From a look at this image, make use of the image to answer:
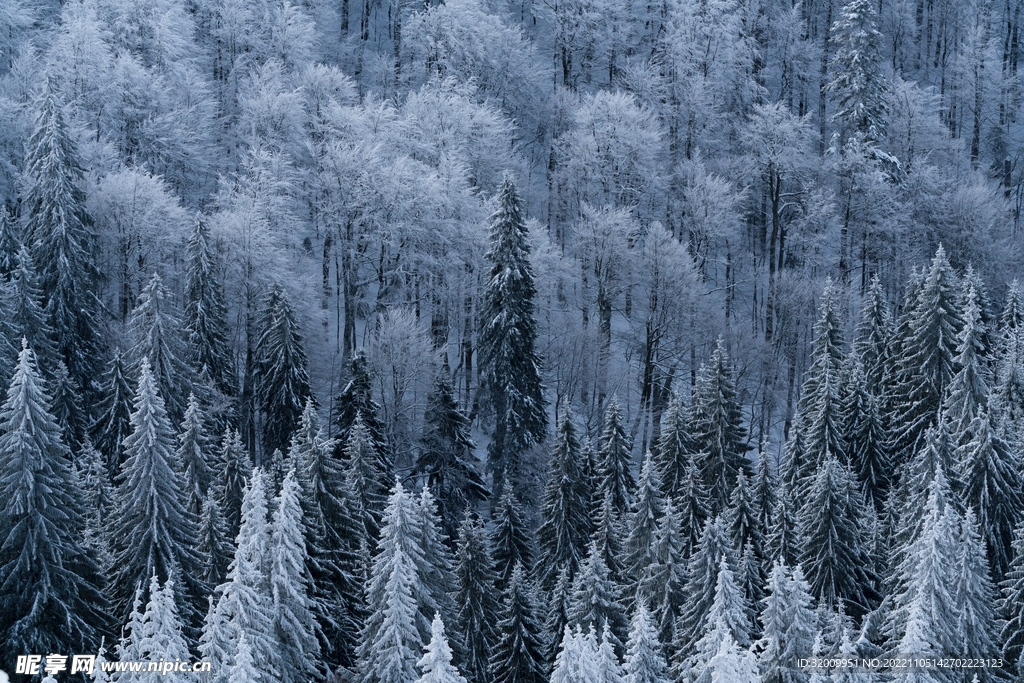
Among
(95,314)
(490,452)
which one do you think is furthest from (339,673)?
(95,314)

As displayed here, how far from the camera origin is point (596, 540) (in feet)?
147

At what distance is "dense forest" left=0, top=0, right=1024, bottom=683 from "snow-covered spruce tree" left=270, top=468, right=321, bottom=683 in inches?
5.6

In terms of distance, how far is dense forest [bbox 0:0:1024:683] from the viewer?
119 ft

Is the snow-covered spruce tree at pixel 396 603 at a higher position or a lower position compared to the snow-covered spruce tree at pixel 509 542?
higher

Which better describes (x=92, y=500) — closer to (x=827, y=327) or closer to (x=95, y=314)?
(x=95, y=314)

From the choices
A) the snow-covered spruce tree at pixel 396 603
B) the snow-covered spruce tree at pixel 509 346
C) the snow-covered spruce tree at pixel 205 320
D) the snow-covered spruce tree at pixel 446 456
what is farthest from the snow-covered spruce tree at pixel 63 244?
the snow-covered spruce tree at pixel 396 603

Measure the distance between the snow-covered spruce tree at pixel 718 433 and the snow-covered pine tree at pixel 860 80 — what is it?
33459 mm

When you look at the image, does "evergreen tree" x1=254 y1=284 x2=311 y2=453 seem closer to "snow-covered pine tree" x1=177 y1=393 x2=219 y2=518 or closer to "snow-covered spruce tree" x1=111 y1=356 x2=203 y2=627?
"snow-covered pine tree" x1=177 y1=393 x2=219 y2=518

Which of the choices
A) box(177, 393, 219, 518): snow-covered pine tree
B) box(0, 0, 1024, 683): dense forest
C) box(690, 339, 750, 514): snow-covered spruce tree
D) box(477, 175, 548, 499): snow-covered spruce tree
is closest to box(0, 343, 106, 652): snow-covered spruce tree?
box(0, 0, 1024, 683): dense forest

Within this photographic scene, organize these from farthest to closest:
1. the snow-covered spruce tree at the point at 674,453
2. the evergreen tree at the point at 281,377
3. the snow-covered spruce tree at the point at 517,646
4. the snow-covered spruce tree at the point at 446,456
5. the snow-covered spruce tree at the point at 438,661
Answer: the evergreen tree at the point at 281,377, the snow-covered spruce tree at the point at 446,456, the snow-covered spruce tree at the point at 674,453, the snow-covered spruce tree at the point at 517,646, the snow-covered spruce tree at the point at 438,661

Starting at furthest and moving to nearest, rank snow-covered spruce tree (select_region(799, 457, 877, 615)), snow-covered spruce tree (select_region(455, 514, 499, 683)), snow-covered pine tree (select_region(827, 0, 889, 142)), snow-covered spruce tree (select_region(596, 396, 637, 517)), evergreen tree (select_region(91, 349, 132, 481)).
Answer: snow-covered pine tree (select_region(827, 0, 889, 142)) < evergreen tree (select_region(91, 349, 132, 481)) < snow-covered spruce tree (select_region(596, 396, 637, 517)) < snow-covered spruce tree (select_region(799, 457, 877, 615)) < snow-covered spruce tree (select_region(455, 514, 499, 683))

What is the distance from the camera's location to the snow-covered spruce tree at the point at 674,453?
51.6 metres

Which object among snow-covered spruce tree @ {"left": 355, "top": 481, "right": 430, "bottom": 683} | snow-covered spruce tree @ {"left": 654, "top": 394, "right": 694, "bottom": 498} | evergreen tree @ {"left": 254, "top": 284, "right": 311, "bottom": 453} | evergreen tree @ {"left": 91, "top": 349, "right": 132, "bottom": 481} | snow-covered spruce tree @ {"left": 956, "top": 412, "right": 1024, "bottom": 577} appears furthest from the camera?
evergreen tree @ {"left": 254, "top": 284, "right": 311, "bottom": 453}

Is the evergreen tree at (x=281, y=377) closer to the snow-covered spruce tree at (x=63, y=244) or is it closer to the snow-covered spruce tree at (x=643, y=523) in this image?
the snow-covered spruce tree at (x=63, y=244)
